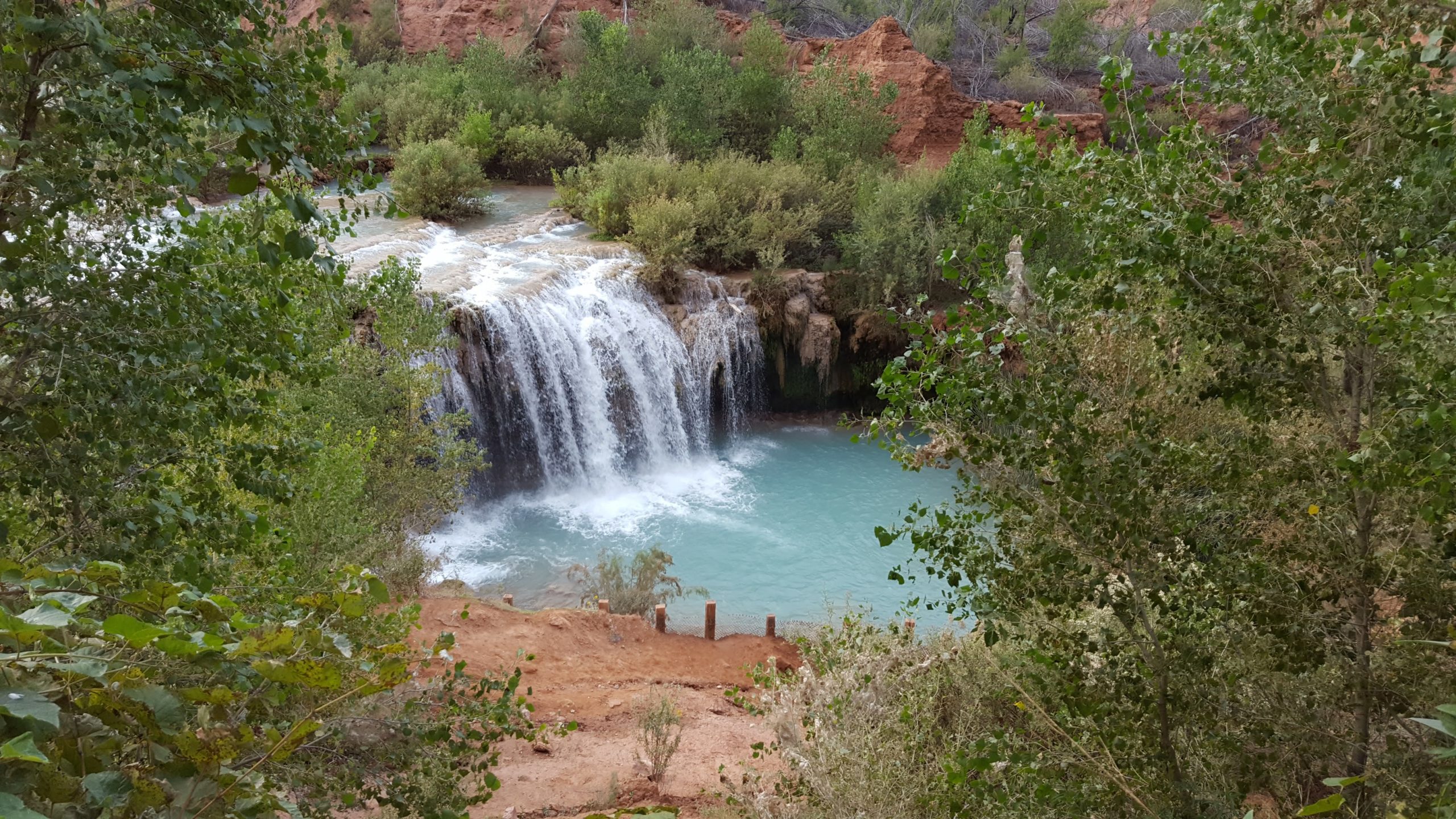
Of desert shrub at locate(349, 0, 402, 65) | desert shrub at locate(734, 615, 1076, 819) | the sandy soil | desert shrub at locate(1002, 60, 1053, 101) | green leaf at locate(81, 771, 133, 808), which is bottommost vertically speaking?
the sandy soil

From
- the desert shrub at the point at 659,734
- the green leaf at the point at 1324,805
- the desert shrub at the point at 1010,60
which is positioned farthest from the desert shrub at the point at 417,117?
the green leaf at the point at 1324,805

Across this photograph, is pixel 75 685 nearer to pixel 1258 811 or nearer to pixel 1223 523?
pixel 1223 523

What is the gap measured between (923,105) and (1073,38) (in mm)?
7055

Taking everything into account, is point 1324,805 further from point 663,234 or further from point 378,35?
point 378,35

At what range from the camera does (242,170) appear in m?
2.22

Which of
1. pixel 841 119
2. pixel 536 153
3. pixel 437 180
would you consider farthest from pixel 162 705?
pixel 536 153

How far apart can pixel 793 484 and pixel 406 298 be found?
699cm

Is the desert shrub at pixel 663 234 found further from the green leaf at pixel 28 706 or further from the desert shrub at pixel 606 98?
the green leaf at pixel 28 706

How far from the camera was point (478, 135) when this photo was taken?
20266 millimetres

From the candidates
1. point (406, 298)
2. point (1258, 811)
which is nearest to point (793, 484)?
point (406, 298)

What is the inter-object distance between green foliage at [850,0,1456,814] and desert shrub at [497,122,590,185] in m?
18.7

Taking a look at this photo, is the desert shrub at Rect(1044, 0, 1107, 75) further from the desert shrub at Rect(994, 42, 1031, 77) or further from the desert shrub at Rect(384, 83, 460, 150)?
the desert shrub at Rect(384, 83, 460, 150)

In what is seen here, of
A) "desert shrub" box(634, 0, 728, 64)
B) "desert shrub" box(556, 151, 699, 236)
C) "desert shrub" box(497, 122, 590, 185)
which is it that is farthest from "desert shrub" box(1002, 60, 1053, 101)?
"desert shrub" box(497, 122, 590, 185)

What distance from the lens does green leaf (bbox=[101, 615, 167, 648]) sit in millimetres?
1204
